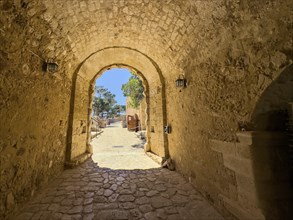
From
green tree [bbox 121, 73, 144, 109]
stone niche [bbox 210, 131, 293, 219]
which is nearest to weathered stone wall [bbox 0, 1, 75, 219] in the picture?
stone niche [bbox 210, 131, 293, 219]

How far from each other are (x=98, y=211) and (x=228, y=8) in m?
3.51

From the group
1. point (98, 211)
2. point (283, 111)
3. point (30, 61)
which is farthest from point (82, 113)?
point (283, 111)

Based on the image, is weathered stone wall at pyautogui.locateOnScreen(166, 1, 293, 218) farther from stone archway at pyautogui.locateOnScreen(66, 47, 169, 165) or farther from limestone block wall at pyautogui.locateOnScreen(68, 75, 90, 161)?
limestone block wall at pyautogui.locateOnScreen(68, 75, 90, 161)

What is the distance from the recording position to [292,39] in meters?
1.30

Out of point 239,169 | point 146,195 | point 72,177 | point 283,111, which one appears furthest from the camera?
point 72,177

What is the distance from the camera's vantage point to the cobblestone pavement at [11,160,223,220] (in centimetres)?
230

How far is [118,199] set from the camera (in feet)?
9.11

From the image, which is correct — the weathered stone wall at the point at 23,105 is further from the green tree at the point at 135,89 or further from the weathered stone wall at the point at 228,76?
the green tree at the point at 135,89

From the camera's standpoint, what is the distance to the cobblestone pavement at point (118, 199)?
230 centimetres

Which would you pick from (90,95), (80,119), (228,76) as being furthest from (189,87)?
(90,95)

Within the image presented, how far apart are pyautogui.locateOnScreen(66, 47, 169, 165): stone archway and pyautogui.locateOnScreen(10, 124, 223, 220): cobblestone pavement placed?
1079 millimetres

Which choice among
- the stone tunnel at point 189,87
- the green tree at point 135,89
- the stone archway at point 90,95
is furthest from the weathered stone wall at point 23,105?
the green tree at point 135,89

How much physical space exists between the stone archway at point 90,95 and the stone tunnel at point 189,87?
0.24 metres

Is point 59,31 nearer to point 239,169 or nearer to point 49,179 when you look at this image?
point 49,179
